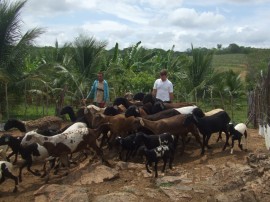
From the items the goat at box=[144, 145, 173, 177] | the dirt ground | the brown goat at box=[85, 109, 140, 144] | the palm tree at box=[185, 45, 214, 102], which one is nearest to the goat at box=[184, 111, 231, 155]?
the dirt ground

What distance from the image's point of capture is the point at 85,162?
368 inches

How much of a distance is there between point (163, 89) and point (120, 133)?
95.0 inches

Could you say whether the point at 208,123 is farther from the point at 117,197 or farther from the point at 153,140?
the point at 117,197

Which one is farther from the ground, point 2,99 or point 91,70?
point 91,70

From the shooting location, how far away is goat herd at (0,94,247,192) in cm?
848

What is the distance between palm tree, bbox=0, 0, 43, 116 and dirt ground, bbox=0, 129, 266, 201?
8.36 m

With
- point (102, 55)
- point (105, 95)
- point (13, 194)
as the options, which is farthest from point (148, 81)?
point (13, 194)

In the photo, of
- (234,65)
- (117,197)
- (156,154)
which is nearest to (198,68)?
(156,154)

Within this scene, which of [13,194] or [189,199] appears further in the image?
[13,194]

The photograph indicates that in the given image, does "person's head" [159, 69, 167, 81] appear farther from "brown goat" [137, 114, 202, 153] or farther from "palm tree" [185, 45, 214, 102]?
"palm tree" [185, 45, 214, 102]

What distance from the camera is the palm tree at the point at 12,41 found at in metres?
16.9

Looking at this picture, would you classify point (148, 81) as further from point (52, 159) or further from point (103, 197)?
point (103, 197)

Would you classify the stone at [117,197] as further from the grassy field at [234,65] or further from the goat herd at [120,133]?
the grassy field at [234,65]

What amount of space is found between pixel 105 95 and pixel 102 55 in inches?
296
